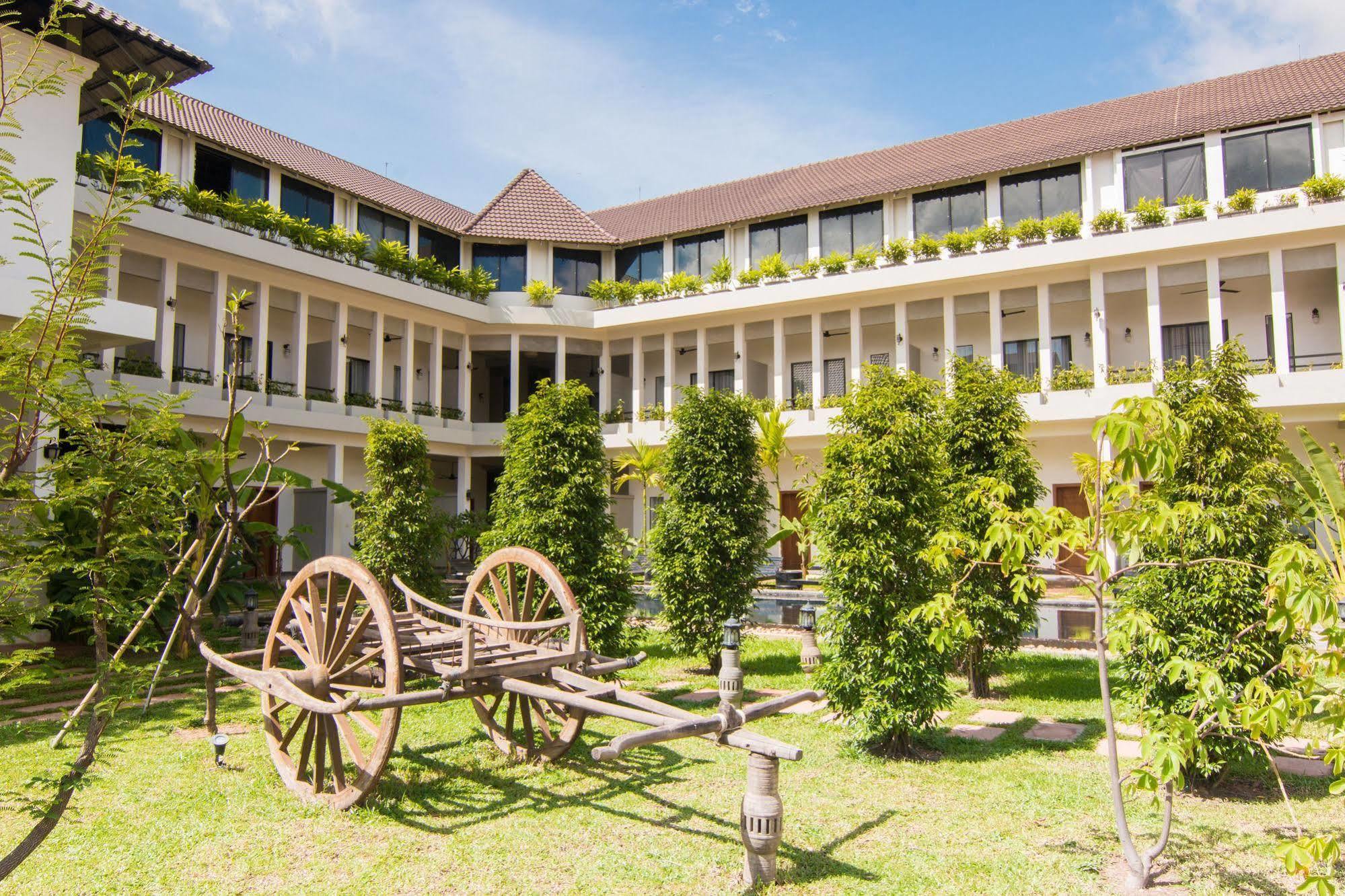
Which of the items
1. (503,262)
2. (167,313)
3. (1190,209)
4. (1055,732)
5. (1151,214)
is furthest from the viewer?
(503,262)

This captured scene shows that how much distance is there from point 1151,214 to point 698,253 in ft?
40.1

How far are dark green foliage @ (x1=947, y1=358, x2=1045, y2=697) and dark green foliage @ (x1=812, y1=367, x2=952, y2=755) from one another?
72.7 inches

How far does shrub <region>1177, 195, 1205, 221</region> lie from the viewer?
19.6 metres

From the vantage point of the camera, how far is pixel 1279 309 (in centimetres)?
1903

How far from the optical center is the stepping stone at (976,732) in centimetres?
834

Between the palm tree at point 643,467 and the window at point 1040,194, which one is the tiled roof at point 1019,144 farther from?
the palm tree at point 643,467

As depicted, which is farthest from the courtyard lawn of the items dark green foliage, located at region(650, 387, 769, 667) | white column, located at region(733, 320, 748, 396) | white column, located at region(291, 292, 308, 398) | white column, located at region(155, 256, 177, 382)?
white column, located at region(733, 320, 748, 396)

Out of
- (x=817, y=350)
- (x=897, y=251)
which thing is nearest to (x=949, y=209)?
(x=897, y=251)

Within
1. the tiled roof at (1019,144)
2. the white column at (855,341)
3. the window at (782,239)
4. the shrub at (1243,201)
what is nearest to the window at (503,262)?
the tiled roof at (1019,144)

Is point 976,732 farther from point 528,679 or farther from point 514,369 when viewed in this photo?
point 514,369

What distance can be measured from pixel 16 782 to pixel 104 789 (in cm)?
69

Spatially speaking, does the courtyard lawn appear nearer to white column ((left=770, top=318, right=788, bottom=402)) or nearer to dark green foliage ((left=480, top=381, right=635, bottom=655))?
dark green foliage ((left=480, top=381, right=635, bottom=655))

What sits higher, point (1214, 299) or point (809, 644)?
point (1214, 299)

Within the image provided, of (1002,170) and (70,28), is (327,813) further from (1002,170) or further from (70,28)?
(1002,170)
